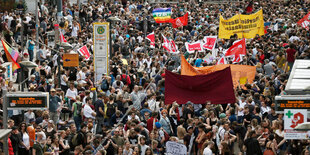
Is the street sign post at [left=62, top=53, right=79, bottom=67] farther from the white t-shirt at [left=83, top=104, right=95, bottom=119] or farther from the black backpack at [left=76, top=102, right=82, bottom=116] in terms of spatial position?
the white t-shirt at [left=83, top=104, right=95, bottom=119]

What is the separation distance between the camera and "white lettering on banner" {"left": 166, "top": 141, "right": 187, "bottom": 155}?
15094mm

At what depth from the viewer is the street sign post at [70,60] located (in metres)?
23.0


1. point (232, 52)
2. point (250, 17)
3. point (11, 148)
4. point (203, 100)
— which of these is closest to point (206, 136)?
point (203, 100)

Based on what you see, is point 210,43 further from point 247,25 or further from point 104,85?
point 104,85

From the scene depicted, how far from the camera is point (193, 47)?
26.2 meters

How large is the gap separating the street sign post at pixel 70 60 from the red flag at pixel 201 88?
18.0 ft

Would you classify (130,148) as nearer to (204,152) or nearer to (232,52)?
(204,152)

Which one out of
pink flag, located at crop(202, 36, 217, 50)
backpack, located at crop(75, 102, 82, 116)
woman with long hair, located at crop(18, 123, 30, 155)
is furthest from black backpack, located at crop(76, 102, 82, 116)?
pink flag, located at crop(202, 36, 217, 50)

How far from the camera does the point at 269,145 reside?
1527 centimetres

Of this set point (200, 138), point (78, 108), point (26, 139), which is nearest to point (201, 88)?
point (200, 138)

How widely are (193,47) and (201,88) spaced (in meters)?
8.15

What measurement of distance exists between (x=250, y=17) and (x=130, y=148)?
45.7 ft

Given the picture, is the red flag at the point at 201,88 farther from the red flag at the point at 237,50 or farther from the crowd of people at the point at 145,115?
the red flag at the point at 237,50

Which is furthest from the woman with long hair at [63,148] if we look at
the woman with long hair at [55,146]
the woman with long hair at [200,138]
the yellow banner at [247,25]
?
the yellow banner at [247,25]
